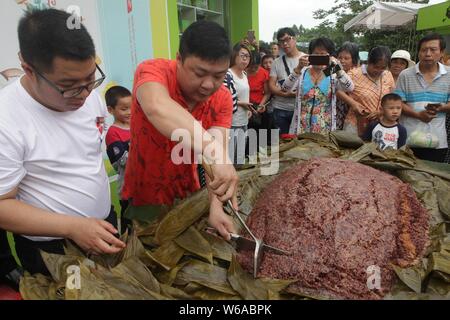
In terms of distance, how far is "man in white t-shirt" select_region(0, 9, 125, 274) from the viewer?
A: 1.18 m

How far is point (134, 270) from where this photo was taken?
1.29 meters

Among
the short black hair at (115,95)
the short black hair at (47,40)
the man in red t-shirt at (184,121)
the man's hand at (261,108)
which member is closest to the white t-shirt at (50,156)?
the short black hair at (47,40)

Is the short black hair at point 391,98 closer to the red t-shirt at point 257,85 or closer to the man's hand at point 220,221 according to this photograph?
the red t-shirt at point 257,85

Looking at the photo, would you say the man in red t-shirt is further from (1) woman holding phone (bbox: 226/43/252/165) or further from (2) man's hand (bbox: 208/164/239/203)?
(1) woman holding phone (bbox: 226/43/252/165)

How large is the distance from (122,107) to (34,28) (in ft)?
5.61

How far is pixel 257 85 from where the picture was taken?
5.09 meters

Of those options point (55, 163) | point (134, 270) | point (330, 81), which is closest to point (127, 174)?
point (55, 163)

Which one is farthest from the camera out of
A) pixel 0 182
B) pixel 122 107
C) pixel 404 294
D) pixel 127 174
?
pixel 122 107

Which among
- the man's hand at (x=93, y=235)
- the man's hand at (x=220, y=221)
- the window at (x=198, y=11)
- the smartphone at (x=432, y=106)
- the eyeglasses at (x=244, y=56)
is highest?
the window at (x=198, y=11)

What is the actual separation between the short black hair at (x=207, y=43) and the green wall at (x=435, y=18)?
33.9ft

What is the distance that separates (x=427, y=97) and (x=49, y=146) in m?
3.25

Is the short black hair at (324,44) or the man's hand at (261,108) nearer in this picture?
the short black hair at (324,44)

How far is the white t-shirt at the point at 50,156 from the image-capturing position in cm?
120
